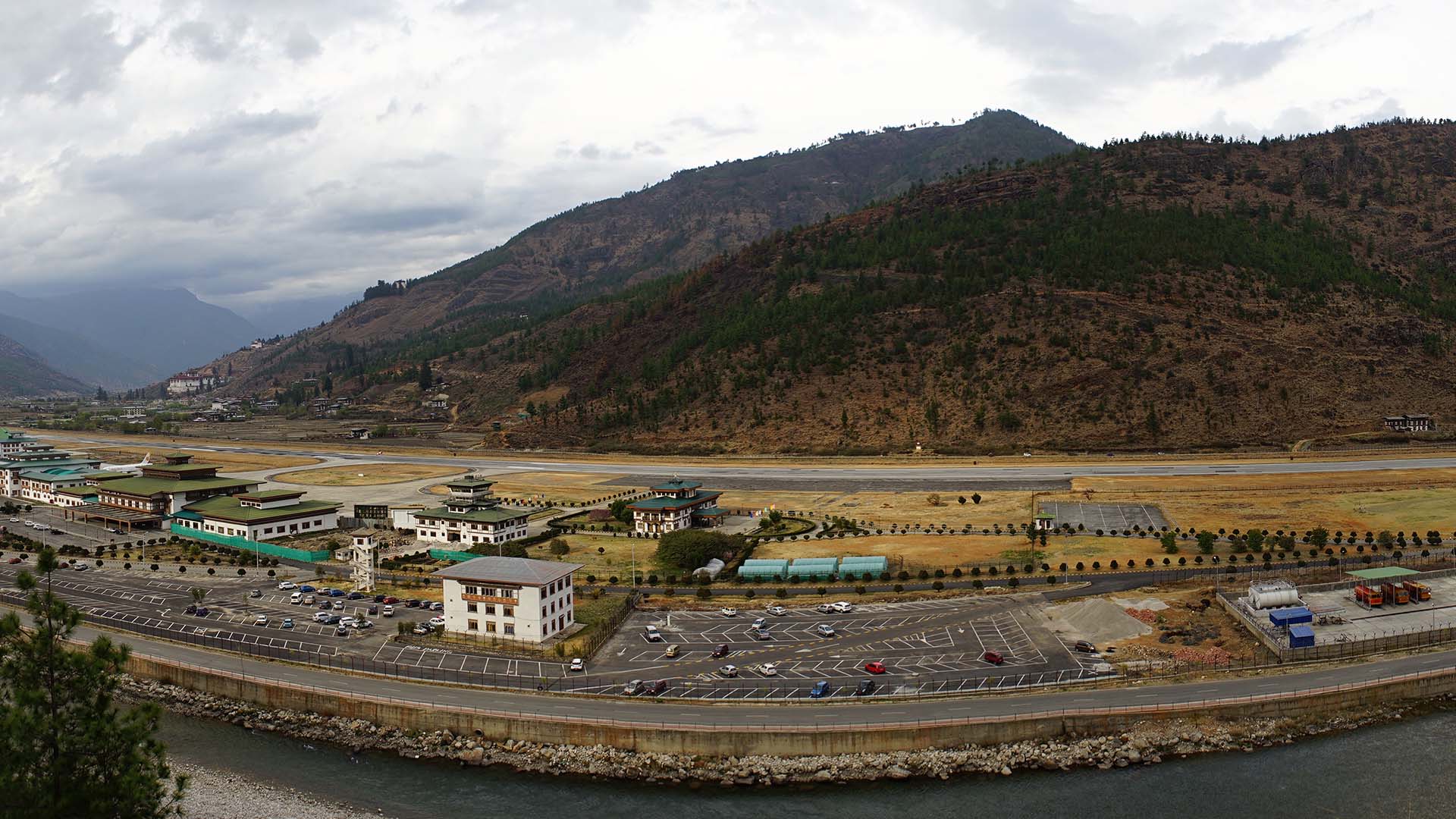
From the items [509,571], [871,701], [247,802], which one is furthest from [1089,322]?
[247,802]

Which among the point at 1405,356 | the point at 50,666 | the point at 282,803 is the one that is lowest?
the point at 282,803

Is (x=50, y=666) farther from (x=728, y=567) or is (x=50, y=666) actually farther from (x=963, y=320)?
(x=963, y=320)

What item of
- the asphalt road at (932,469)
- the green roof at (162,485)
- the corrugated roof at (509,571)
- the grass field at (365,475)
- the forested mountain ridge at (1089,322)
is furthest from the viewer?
the forested mountain ridge at (1089,322)

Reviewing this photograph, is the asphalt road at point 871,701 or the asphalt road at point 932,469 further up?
the asphalt road at point 932,469

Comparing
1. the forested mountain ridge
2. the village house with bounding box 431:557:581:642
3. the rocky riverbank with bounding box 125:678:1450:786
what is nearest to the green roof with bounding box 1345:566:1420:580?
the rocky riverbank with bounding box 125:678:1450:786

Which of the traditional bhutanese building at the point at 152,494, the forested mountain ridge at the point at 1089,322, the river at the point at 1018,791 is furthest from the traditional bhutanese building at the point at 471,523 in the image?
the forested mountain ridge at the point at 1089,322

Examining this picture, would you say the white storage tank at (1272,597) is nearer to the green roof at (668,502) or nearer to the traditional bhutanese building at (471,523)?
the green roof at (668,502)

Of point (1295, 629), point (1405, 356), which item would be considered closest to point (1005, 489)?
point (1295, 629)

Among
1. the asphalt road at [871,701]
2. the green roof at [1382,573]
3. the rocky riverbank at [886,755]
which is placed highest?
the green roof at [1382,573]

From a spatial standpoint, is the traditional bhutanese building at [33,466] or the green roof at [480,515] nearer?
the green roof at [480,515]
